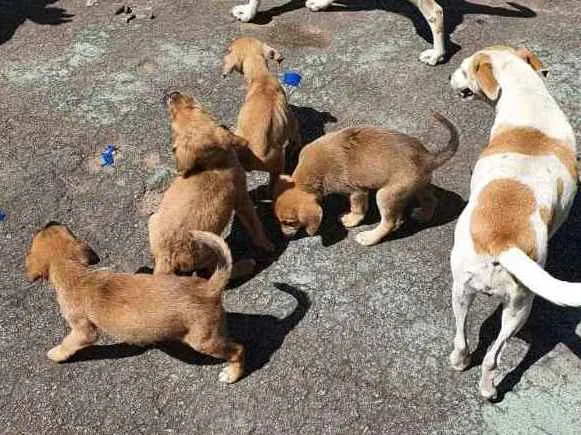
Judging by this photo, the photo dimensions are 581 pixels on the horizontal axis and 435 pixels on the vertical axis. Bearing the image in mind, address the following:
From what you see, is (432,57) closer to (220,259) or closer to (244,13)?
(244,13)

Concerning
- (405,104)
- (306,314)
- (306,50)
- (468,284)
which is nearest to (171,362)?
(306,314)

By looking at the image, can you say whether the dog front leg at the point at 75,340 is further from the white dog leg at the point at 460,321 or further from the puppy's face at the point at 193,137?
the white dog leg at the point at 460,321

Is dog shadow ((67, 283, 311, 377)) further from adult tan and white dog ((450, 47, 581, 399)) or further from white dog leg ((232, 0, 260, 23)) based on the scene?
white dog leg ((232, 0, 260, 23))

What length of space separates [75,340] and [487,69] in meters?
3.31

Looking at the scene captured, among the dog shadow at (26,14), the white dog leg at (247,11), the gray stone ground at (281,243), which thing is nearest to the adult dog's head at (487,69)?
the gray stone ground at (281,243)

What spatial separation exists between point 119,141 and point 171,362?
2.26 meters

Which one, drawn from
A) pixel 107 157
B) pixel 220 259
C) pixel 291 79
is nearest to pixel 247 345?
pixel 220 259

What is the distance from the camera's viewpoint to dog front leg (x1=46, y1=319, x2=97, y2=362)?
166 inches

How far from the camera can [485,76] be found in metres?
4.79

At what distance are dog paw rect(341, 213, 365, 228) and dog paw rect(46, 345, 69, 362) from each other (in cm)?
220

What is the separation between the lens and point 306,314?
4711mm

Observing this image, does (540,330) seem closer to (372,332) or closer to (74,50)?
(372,332)

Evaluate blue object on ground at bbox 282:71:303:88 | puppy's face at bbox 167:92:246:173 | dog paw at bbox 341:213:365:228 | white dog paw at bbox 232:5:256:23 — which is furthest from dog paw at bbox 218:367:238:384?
white dog paw at bbox 232:5:256:23

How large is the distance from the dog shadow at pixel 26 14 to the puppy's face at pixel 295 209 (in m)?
3.73
